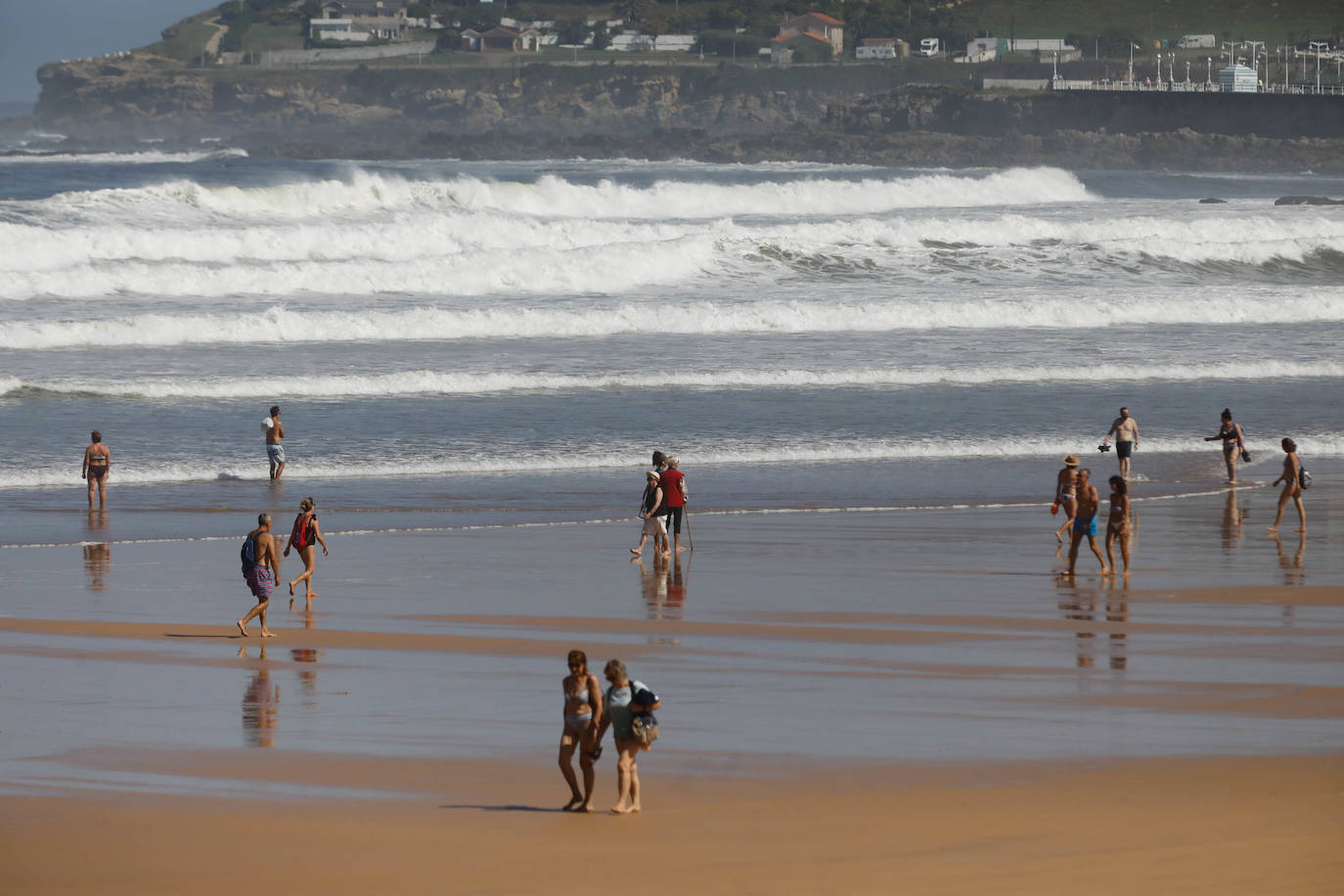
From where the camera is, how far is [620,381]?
27.4 meters

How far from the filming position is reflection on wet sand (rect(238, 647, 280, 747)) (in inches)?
373

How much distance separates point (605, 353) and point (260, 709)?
20.7m

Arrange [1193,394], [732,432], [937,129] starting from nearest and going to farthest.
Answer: [732,432], [1193,394], [937,129]

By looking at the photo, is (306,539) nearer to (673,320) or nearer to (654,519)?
(654,519)

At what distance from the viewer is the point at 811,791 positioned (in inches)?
334

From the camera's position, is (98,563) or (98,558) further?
(98,558)

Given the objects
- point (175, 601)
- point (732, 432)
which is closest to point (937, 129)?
point (732, 432)

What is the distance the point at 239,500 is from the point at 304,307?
15981 mm

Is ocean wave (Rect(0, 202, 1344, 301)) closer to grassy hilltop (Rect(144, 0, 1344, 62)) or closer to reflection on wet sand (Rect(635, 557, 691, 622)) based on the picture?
reflection on wet sand (Rect(635, 557, 691, 622))

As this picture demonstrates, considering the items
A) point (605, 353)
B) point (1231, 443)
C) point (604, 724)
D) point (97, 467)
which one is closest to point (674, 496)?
point (97, 467)

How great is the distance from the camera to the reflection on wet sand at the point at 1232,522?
16.3 m

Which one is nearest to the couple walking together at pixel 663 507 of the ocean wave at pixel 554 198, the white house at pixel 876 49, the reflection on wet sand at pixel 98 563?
the reflection on wet sand at pixel 98 563

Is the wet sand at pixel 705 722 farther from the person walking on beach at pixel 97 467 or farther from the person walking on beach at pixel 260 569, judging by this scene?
the person walking on beach at pixel 97 467

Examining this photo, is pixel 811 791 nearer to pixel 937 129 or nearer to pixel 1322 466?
pixel 1322 466
